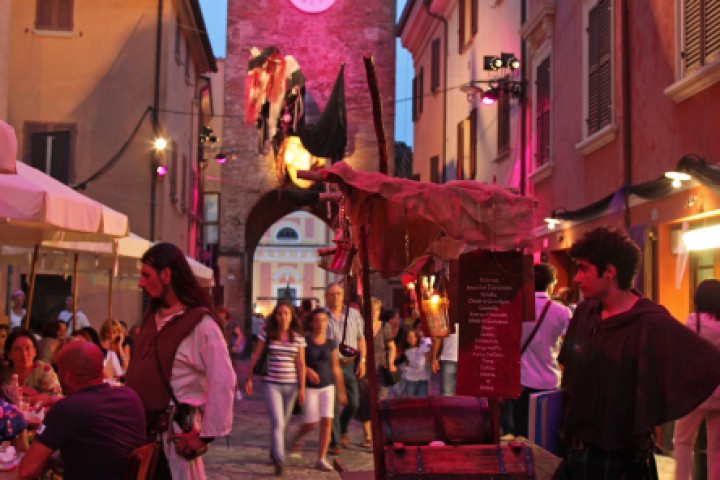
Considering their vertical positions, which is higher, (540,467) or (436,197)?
(436,197)

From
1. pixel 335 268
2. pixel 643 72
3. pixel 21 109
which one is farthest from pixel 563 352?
pixel 21 109

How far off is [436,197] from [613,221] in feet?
27.3

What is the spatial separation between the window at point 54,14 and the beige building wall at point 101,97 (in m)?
0.11

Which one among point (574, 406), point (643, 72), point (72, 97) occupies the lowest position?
point (574, 406)

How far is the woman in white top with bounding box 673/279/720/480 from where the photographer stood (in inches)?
285

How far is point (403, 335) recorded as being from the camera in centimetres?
1448

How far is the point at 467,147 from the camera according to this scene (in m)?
23.9

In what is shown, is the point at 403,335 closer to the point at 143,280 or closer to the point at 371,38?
the point at 143,280

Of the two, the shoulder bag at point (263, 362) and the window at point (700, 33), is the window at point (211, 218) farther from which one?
the window at point (700, 33)

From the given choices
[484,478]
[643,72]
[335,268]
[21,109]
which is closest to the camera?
[484,478]

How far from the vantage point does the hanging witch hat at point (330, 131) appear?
26625mm

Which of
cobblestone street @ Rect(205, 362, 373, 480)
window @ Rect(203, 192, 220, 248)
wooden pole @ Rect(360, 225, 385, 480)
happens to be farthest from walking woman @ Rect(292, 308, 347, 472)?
window @ Rect(203, 192, 220, 248)

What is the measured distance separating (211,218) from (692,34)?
29.8 m

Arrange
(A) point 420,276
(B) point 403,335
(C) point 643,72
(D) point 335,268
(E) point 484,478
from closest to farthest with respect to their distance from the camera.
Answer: (E) point 484,478, (D) point 335,268, (A) point 420,276, (C) point 643,72, (B) point 403,335
